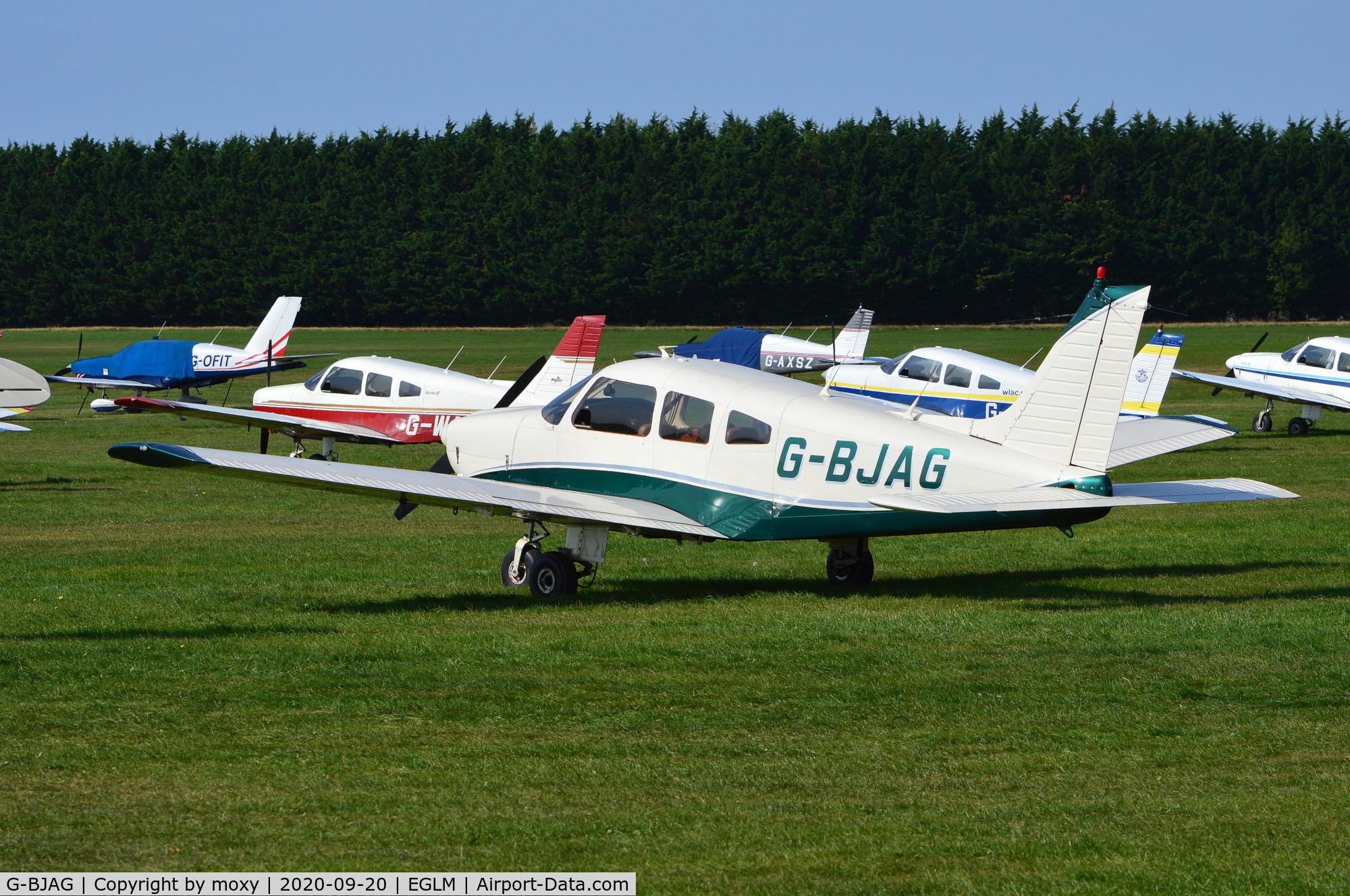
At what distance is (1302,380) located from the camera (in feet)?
101

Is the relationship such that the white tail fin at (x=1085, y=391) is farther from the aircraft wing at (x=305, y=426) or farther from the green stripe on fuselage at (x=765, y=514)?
A: the aircraft wing at (x=305, y=426)

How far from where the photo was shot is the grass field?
5.54 m

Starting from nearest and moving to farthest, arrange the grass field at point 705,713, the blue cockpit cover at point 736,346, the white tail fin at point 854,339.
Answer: the grass field at point 705,713 < the white tail fin at point 854,339 < the blue cockpit cover at point 736,346

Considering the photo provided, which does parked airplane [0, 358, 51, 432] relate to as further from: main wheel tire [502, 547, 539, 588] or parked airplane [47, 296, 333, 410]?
parked airplane [47, 296, 333, 410]

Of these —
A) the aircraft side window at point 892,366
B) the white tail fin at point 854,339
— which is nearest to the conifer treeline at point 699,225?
the white tail fin at point 854,339

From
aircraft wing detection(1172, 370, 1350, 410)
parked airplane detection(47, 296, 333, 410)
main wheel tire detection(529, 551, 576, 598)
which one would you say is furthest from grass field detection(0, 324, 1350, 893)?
parked airplane detection(47, 296, 333, 410)

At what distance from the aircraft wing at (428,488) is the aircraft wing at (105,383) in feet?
88.3

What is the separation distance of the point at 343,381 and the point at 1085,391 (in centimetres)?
1677

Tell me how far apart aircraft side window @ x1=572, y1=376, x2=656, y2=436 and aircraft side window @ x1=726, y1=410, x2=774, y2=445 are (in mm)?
774

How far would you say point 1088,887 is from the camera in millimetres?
5184

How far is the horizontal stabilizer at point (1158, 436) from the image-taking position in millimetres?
13188

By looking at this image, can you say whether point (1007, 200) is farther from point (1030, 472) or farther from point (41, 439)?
point (1030, 472)

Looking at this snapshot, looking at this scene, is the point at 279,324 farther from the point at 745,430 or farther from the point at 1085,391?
the point at 1085,391
